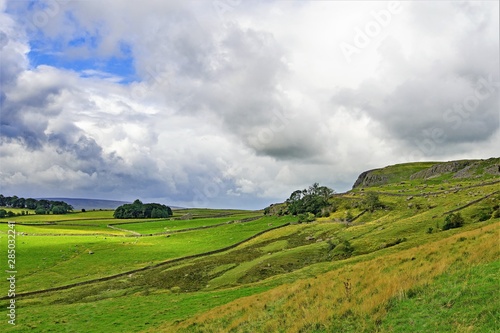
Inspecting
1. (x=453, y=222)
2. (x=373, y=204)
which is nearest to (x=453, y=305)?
(x=453, y=222)

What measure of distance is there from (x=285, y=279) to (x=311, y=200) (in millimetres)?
108931

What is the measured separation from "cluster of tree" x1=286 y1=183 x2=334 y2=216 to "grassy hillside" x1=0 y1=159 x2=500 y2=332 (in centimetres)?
2206

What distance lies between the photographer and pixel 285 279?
4553 centimetres

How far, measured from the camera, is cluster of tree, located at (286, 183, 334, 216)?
144 meters

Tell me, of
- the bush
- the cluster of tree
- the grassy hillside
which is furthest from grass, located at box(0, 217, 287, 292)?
the bush

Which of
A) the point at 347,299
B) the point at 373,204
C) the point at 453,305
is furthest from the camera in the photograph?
the point at 373,204

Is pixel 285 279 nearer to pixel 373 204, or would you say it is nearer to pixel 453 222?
pixel 453 222

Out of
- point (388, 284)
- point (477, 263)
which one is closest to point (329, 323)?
point (388, 284)

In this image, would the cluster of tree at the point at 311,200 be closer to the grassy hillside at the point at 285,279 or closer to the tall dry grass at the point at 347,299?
the grassy hillside at the point at 285,279

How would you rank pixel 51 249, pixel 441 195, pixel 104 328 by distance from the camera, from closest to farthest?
pixel 104 328 → pixel 51 249 → pixel 441 195

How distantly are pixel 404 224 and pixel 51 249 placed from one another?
88.1 m

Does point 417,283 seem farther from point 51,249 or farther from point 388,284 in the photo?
point 51,249

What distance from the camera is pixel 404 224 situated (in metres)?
73.6

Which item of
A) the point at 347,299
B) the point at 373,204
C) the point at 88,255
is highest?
the point at 373,204
